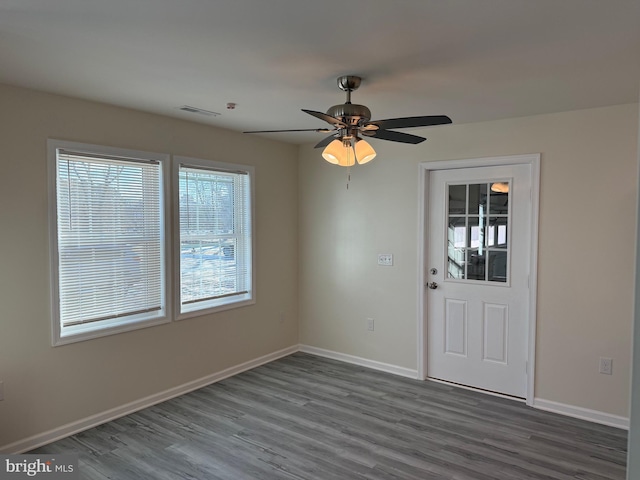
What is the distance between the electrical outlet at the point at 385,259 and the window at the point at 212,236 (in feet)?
4.40

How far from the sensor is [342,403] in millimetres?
3732

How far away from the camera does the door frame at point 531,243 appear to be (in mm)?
3617

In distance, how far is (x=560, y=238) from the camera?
11.5 feet

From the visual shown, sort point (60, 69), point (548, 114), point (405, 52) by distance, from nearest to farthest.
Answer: point (405, 52) → point (60, 69) → point (548, 114)

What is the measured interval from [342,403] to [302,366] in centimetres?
102

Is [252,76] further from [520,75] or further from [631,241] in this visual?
[631,241]

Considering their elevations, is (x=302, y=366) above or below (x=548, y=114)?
below

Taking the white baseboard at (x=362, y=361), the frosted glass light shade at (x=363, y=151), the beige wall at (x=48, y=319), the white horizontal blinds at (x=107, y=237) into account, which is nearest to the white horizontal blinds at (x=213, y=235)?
the beige wall at (x=48, y=319)

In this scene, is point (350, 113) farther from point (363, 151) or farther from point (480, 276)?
point (480, 276)

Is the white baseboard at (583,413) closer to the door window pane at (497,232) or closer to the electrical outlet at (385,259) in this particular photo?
the door window pane at (497,232)

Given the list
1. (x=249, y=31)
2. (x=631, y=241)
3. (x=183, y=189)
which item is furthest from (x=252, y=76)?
(x=631, y=241)

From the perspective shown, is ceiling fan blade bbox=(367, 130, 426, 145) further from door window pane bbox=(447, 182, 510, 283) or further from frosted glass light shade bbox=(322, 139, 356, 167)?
door window pane bbox=(447, 182, 510, 283)

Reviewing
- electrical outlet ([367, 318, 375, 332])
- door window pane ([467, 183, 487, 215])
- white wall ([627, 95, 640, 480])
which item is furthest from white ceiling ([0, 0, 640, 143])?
electrical outlet ([367, 318, 375, 332])

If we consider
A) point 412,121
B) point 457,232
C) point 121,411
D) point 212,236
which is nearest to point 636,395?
point 412,121
